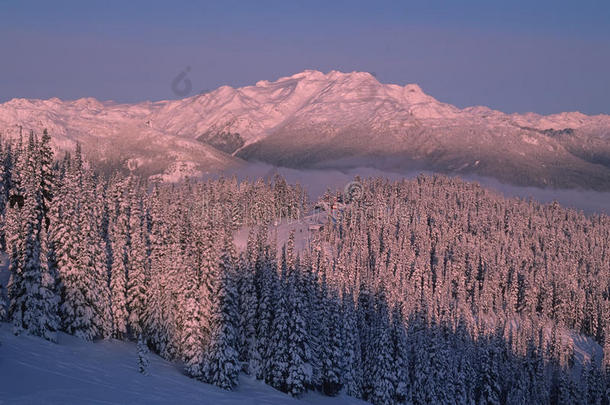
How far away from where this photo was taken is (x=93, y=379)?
37.1 m

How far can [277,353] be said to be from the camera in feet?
188

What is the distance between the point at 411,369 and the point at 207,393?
42334mm

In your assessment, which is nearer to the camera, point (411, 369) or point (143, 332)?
point (143, 332)

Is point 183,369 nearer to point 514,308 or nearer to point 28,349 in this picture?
point 28,349

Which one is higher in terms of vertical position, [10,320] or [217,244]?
[217,244]

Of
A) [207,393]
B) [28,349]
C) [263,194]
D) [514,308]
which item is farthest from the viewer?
[263,194]

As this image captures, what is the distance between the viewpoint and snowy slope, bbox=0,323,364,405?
3135 cm

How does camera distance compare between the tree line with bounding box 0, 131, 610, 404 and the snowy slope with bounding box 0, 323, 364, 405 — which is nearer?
the snowy slope with bounding box 0, 323, 364, 405

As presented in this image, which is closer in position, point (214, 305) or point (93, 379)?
point (93, 379)

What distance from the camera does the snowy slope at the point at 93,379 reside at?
103ft

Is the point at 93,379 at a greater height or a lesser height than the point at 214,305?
lesser

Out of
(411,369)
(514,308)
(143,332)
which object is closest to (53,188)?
(143,332)

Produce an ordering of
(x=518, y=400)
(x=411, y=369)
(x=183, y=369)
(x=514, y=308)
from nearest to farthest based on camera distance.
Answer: (x=183, y=369) < (x=411, y=369) < (x=518, y=400) < (x=514, y=308)

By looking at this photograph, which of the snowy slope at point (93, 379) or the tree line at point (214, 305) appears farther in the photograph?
the tree line at point (214, 305)
